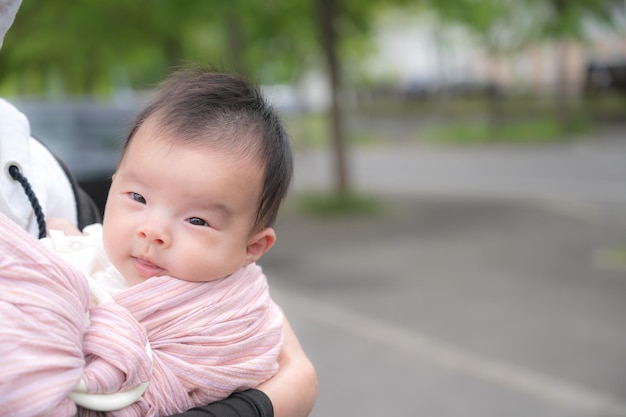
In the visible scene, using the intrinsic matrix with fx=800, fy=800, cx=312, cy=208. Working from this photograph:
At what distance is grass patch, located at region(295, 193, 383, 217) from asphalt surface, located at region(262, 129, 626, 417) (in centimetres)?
22

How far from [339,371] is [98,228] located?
12.5 ft

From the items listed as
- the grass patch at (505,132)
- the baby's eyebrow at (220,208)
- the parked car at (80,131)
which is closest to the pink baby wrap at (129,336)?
the baby's eyebrow at (220,208)

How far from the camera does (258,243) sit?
142cm

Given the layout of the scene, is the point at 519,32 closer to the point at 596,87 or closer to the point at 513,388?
the point at 596,87

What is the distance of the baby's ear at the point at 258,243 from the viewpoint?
1.39 meters

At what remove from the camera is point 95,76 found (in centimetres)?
1823

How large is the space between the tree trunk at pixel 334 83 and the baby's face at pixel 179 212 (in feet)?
32.0

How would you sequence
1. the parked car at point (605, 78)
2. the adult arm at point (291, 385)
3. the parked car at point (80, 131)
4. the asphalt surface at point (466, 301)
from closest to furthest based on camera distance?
the adult arm at point (291, 385) → the asphalt surface at point (466, 301) → the parked car at point (80, 131) → the parked car at point (605, 78)

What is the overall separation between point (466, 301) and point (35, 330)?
5.83 metres

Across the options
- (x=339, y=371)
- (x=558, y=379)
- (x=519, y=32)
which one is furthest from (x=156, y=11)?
(x=519, y=32)

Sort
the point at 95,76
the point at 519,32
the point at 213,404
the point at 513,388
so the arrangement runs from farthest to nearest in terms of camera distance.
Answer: the point at 519,32 → the point at 95,76 → the point at 513,388 → the point at 213,404

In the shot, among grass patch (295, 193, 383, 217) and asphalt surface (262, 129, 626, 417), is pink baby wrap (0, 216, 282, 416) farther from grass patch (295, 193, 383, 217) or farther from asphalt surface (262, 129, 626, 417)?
grass patch (295, 193, 383, 217)

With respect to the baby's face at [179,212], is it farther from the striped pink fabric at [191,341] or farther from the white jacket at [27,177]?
the white jacket at [27,177]

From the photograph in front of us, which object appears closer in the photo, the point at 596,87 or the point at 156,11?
the point at 156,11
